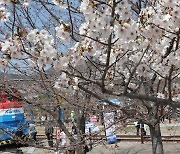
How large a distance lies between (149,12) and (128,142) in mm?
13124

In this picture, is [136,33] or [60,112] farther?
[60,112]

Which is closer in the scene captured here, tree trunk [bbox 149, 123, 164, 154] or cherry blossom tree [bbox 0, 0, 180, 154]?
cherry blossom tree [bbox 0, 0, 180, 154]

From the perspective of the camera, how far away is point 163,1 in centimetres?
332

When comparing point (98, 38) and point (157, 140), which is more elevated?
point (98, 38)

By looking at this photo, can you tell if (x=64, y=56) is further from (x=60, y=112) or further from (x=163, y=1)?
(x=60, y=112)

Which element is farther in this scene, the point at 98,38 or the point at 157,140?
the point at 157,140

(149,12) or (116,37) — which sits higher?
(149,12)

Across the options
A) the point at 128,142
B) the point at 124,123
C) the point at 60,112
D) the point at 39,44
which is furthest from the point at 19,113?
the point at 39,44

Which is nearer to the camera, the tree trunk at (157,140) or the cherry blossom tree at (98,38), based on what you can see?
the cherry blossom tree at (98,38)

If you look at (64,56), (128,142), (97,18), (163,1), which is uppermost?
(163,1)

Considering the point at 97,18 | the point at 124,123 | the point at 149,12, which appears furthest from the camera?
the point at 124,123

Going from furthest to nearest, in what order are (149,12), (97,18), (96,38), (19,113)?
(19,113) → (149,12) → (96,38) → (97,18)

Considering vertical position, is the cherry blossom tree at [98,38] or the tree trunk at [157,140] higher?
the cherry blossom tree at [98,38]

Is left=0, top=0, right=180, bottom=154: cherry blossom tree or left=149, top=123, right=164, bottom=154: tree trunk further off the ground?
left=0, top=0, right=180, bottom=154: cherry blossom tree
